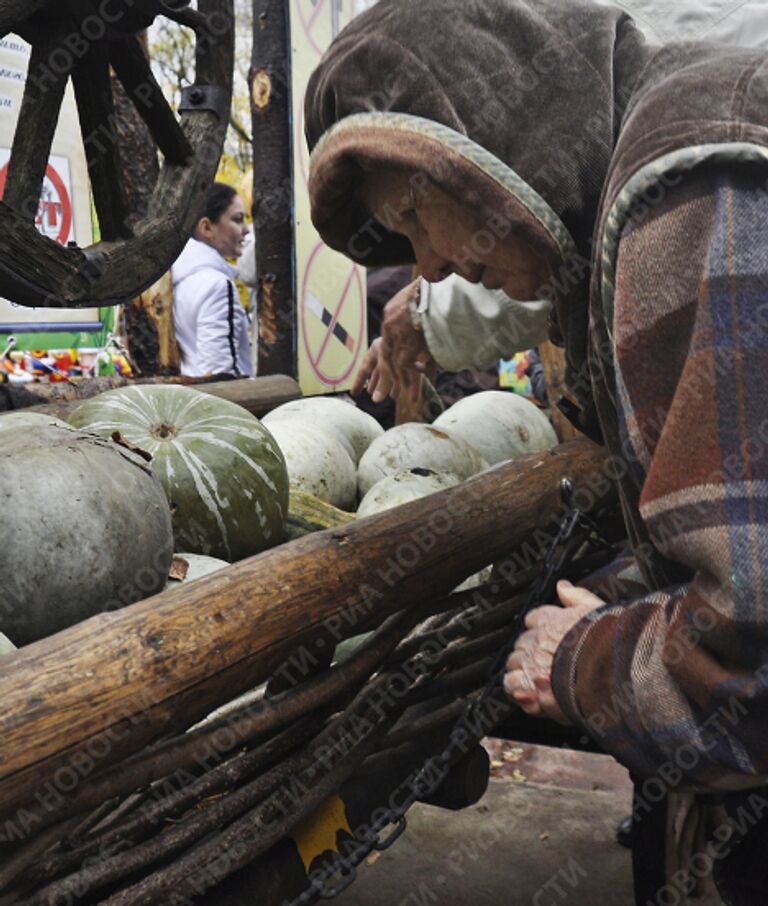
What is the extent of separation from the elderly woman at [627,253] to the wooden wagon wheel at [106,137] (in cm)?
47

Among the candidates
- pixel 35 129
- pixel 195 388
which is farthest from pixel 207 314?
pixel 35 129

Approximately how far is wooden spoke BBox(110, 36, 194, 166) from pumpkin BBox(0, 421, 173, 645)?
0.70m

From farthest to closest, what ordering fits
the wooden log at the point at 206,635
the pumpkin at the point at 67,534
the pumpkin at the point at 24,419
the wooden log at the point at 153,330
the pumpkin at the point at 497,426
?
the wooden log at the point at 153,330, the pumpkin at the point at 497,426, the pumpkin at the point at 24,419, the pumpkin at the point at 67,534, the wooden log at the point at 206,635

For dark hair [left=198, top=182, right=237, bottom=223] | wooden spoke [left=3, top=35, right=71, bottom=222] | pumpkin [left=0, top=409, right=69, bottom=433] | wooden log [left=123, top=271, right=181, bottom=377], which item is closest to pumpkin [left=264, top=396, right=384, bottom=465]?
pumpkin [left=0, top=409, right=69, bottom=433]

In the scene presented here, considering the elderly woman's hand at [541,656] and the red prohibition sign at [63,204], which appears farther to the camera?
the red prohibition sign at [63,204]

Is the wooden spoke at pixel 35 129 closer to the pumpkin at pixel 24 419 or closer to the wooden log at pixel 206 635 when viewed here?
the pumpkin at pixel 24 419

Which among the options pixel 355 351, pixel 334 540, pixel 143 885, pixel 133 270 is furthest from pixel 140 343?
pixel 143 885

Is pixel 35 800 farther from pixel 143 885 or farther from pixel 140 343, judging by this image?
pixel 140 343

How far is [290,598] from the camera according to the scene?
1687mm

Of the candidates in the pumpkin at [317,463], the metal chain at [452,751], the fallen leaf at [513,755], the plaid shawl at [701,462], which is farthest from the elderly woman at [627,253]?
the fallen leaf at [513,755]

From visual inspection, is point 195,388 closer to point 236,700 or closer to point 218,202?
point 236,700

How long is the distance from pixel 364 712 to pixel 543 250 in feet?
2.87

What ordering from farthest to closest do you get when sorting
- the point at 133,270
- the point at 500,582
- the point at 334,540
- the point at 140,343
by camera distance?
1. the point at 140,343
2. the point at 500,582
3. the point at 133,270
4. the point at 334,540

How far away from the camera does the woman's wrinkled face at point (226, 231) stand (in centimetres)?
671
